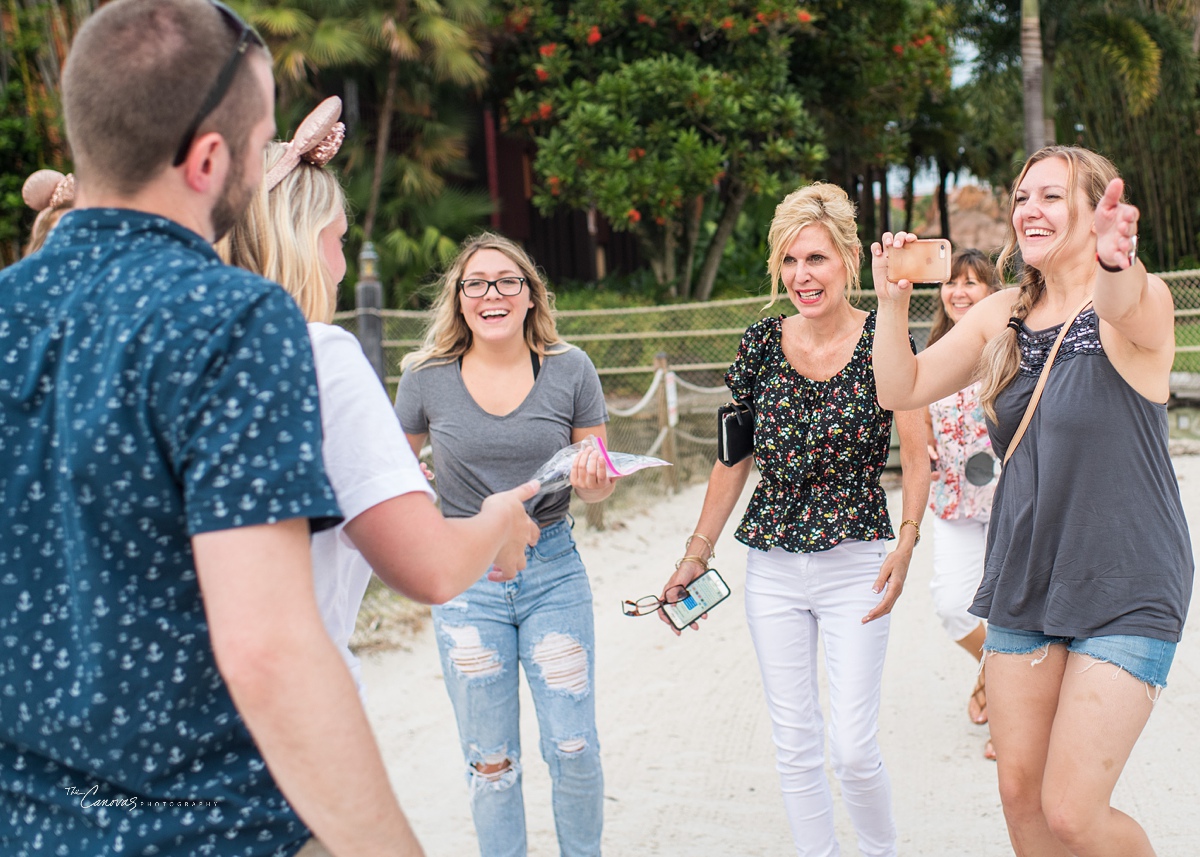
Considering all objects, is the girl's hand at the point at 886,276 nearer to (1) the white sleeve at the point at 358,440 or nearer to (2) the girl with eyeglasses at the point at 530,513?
(2) the girl with eyeglasses at the point at 530,513

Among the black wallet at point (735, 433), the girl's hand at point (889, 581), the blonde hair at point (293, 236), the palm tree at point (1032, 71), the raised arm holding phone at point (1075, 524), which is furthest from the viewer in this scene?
the palm tree at point (1032, 71)

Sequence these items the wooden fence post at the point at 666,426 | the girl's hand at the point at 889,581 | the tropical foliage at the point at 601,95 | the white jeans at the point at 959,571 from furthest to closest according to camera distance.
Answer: the tropical foliage at the point at 601,95 < the wooden fence post at the point at 666,426 < the white jeans at the point at 959,571 < the girl's hand at the point at 889,581

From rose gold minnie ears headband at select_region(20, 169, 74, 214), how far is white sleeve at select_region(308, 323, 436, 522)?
127 centimetres

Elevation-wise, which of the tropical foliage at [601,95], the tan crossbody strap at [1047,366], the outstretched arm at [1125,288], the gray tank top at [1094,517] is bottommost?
the gray tank top at [1094,517]

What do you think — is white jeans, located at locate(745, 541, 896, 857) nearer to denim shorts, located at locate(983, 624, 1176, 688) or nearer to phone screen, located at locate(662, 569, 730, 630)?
phone screen, located at locate(662, 569, 730, 630)

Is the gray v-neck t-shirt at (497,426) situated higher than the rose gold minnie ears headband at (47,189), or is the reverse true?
the rose gold minnie ears headband at (47,189)

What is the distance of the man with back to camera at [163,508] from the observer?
3.96 feet

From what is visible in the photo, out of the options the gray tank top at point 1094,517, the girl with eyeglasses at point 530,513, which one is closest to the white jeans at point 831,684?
the girl with eyeglasses at point 530,513

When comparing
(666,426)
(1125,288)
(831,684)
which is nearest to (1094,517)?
(1125,288)

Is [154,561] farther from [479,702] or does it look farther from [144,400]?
[479,702]

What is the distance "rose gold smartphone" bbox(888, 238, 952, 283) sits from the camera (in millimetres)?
2730

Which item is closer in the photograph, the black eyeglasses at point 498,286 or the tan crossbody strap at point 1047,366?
the tan crossbody strap at point 1047,366

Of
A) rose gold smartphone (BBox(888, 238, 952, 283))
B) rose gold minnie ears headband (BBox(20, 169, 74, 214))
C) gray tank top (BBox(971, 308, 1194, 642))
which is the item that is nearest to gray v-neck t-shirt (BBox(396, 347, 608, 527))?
rose gold smartphone (BBox(888, 238, 952, 283))

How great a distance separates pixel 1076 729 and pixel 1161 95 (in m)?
23.6
